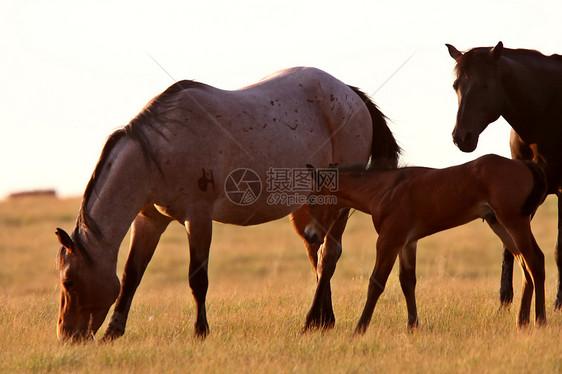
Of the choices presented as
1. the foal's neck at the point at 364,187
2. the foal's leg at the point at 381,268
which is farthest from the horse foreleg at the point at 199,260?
the foal's leg at the point at 381,268

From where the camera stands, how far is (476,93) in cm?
702

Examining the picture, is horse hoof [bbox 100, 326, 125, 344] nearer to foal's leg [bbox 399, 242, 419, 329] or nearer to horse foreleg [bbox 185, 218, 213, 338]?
horse foreleg [bbox 185, 218, 213, 338]

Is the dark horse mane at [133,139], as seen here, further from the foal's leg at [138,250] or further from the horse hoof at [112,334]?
the horse hoof at [112,334]

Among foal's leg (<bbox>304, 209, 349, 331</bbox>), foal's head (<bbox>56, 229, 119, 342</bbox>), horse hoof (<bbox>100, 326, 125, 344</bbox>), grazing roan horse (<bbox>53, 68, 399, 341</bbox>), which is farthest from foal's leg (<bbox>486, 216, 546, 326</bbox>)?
horse hoof (<bbox>100, 326, 125, 344</bbox>)

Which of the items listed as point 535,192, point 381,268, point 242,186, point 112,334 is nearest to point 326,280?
point 381,268

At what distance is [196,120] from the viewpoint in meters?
6.82

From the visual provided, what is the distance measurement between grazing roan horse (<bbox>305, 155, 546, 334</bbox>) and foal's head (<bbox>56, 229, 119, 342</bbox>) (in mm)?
1906

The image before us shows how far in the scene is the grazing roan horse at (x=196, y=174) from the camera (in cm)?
616

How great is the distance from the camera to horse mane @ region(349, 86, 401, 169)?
8.89 metres

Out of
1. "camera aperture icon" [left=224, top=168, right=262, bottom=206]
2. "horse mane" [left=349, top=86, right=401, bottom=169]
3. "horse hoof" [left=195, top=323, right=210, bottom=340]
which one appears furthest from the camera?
"horse mane" [left=349, top=86, right=401, bottom=169]

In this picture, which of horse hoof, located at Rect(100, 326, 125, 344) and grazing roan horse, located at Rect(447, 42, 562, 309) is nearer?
horse hoof, located at Rect(100, 326, 125, 344)

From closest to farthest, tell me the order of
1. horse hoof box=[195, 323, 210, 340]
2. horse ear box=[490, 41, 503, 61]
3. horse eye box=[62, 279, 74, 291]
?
horse eye box=[62, 279, 74, 291], horse hoof box=[195, 323, 210, 340], horse ear box=[490, 41, 503, 61]

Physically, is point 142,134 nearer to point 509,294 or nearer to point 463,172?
point 463,172

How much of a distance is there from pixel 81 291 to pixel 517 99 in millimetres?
4698
